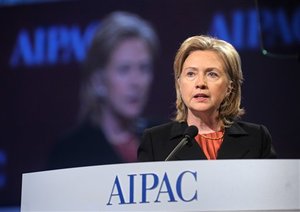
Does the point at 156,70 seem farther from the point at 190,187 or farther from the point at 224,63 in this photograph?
the point at 190,187

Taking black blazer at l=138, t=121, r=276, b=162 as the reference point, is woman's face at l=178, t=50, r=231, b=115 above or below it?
above

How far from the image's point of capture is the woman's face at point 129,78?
12.7 feet

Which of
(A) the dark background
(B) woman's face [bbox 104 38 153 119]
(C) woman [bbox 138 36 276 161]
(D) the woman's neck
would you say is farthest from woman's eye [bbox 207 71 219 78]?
Answer: (B) woman's face [bbox 104 38 153 119]

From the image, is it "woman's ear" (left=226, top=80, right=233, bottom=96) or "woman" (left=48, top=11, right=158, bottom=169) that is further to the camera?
"woman" (left=48, top=11, right=158, bottom=169)

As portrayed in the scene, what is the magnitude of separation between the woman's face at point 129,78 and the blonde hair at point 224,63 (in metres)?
1.75

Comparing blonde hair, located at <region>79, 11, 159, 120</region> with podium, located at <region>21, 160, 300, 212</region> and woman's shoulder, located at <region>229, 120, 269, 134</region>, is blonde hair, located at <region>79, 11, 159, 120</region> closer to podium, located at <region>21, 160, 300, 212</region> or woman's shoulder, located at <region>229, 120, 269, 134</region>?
woman's shoulder, located at <region>229, 120, 269, 134</region>

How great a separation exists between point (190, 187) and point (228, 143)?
0.56 metres

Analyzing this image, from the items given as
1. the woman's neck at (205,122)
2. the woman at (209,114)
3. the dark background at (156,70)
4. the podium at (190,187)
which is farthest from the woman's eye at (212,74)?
the dark background at (156,70)

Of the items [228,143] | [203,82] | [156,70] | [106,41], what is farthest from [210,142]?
[106,41]

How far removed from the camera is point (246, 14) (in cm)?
378

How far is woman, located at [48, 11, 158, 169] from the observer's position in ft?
12.6

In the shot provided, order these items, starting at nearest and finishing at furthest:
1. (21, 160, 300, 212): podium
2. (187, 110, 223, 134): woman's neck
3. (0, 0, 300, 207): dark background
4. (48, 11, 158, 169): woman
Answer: (21, 160, 300, 212): podium, (187, 110, 223, 134): woman's neck, (0, 0, 300, 207): dark background, (48, 11, 158, 169): woman

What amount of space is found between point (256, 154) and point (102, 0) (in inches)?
93.1

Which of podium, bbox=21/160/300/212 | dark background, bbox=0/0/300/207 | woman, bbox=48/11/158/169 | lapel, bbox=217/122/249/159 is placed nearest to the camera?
podium, bbox=21/160/300/212
